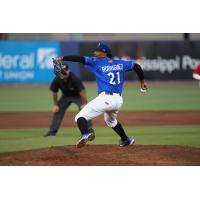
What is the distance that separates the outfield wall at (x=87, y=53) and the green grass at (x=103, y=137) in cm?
849

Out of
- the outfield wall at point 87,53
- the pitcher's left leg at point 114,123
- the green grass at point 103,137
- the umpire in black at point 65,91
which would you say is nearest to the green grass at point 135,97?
the outfield wall at point 87,53

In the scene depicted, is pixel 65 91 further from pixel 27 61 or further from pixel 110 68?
pixel 27 61

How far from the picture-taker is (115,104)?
311 inches

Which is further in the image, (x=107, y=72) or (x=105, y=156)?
(x=105, y=156)

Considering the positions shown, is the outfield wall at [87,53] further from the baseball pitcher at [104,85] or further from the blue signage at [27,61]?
the baseball pitcher at [104,85]

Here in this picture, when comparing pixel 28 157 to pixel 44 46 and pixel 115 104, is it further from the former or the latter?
pixel 44 46

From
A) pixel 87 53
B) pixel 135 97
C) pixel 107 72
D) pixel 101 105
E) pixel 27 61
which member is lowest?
pixel 135 97

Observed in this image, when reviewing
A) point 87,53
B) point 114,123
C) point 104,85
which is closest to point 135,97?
point 87,53

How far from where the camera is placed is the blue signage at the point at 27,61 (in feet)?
64.2

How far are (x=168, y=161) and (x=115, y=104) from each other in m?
1.06

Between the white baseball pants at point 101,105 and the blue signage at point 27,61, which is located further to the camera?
the blue signage at point 27,61

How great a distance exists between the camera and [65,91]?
1013cm

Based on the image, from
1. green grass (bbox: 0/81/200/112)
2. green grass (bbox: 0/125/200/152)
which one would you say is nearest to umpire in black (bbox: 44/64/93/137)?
green grass (bbox: 0/125/200/152)

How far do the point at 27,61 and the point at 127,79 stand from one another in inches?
145
